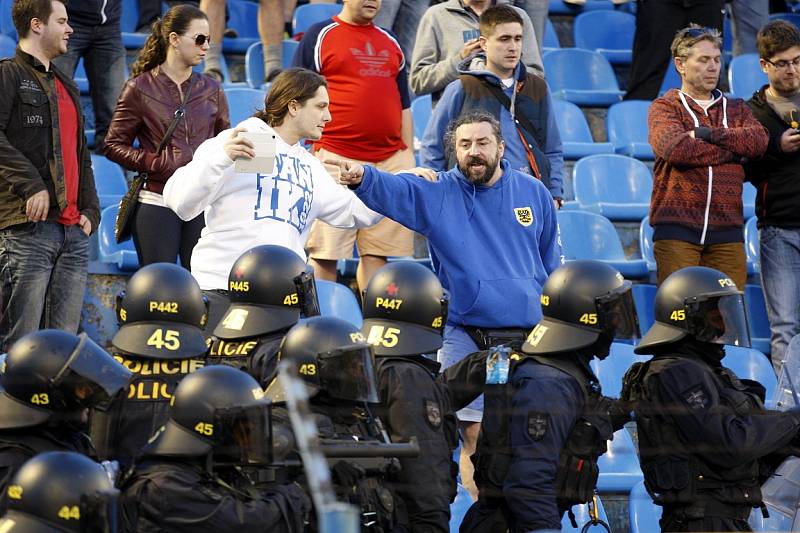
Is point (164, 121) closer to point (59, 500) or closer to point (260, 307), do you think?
point (260, 307)

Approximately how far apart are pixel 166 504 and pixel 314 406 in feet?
2.78

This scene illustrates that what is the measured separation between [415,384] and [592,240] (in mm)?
3646

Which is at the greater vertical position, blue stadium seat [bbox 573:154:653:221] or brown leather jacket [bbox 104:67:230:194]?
brown leather jacket [bbox 104:67:230:194]

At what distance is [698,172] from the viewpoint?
8.56 meters

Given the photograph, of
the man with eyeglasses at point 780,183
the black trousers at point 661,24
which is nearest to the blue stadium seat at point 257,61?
the black trousers at point 661,24

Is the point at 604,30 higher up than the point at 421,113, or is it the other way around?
the point at 604,30

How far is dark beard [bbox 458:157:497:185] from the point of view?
7.25 meters

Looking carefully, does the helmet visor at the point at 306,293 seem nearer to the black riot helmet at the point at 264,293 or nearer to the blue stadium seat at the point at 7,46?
the black riot helmet at the point at 264,293

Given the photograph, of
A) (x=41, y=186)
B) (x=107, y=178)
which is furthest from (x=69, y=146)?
(x=107, y=178)

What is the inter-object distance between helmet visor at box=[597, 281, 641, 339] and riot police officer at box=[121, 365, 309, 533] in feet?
5.44

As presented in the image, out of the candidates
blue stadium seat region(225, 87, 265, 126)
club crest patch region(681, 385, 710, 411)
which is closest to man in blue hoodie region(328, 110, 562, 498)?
club crest patch region(681, 385, 710, 411)

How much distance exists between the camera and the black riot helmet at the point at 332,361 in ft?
18.7

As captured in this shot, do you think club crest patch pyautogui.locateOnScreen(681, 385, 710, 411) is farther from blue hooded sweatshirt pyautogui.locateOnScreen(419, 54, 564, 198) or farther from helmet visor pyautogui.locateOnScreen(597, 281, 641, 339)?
blue hooded sweatshirt pyautogui.locateOnScreen(419, 54, 564, 198)

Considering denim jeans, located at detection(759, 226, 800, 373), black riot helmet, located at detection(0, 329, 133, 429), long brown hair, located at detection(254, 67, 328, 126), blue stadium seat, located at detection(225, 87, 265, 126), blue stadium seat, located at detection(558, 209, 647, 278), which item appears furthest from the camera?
blue stadium seat, located at detection(225, 87, 265, 126)
